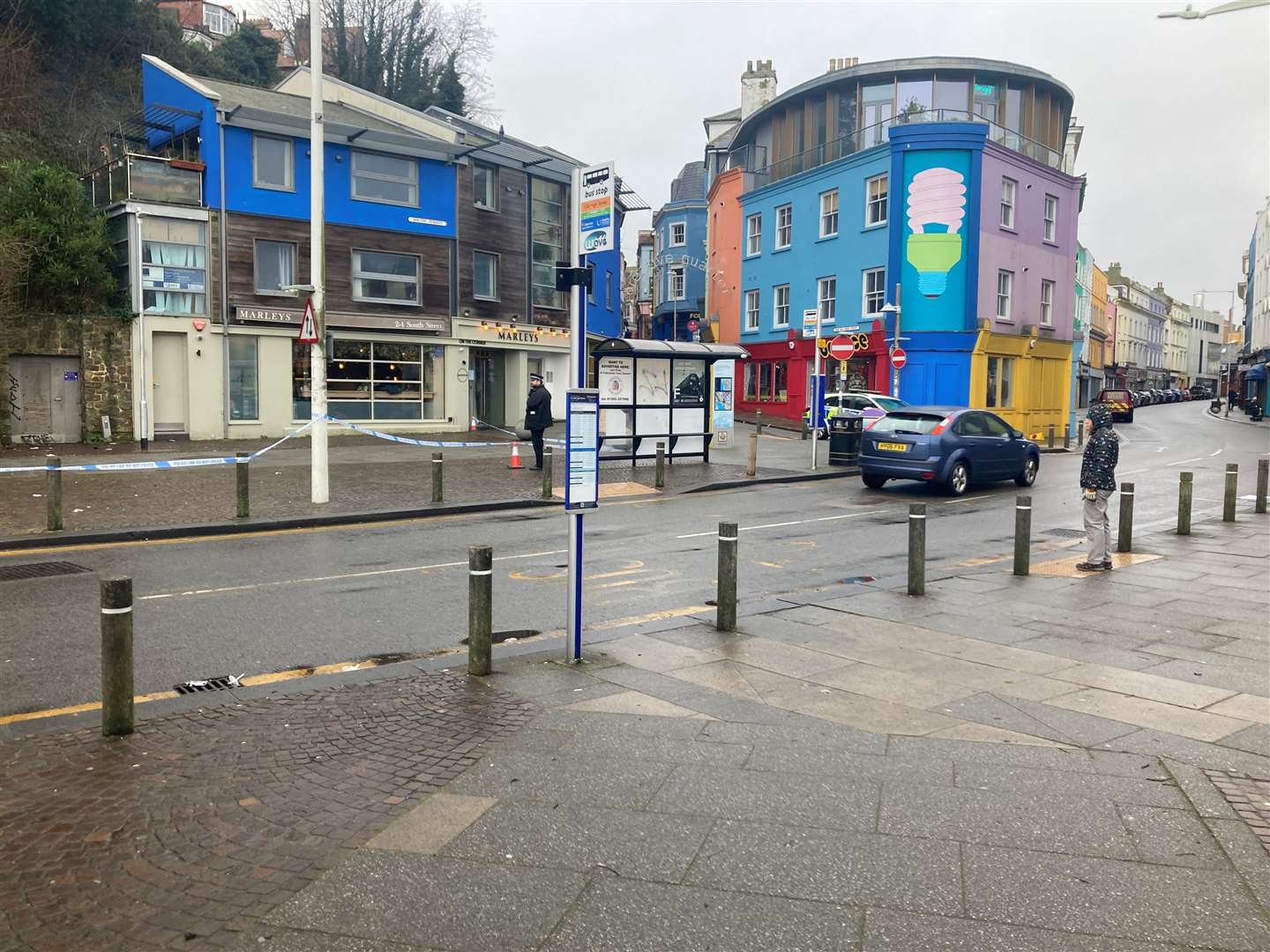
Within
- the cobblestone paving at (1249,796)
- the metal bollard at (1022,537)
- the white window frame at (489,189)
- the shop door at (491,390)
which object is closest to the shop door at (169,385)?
the shop door at (491,390)

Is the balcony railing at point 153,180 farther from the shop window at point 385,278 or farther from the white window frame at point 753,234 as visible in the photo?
the white window frame at point 753,234

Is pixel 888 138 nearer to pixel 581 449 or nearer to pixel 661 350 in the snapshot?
pixel 661 350

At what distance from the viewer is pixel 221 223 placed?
28.0 metres

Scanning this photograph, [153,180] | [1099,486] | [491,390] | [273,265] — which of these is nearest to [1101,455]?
[1099,486]

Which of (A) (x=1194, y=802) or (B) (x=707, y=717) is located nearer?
(A) (x=1194, y=802)

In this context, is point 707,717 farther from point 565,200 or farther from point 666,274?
point 666,274

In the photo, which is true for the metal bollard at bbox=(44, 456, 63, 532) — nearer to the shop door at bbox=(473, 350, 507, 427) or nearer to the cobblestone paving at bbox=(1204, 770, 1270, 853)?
the cobblestone paving at bbox=(1204, 770, 1270, 853)

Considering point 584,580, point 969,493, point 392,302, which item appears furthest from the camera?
point 392,302

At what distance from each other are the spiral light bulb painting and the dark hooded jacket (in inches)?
1002

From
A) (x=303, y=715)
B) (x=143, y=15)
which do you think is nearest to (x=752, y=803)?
(x=303, y=715)

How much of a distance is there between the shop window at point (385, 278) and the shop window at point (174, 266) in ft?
14.8

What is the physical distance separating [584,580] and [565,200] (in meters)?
29.3

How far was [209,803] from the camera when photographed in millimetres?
4477

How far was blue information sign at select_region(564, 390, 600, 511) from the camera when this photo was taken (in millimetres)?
6574
